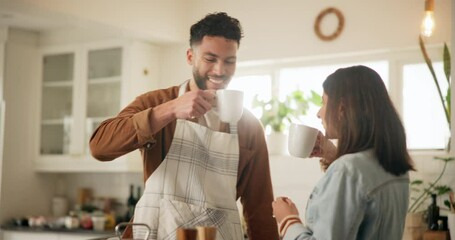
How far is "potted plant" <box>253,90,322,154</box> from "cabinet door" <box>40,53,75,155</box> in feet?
5.87

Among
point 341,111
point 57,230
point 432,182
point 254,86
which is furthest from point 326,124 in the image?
point 57,230

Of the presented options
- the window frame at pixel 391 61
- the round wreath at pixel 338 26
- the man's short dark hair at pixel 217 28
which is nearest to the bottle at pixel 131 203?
the window frame at pixel 391 61

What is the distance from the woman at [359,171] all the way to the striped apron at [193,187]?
34 cm

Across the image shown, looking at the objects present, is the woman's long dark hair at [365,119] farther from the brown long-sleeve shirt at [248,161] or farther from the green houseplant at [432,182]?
the green houseplant at [432,182]

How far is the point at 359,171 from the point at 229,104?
442mm

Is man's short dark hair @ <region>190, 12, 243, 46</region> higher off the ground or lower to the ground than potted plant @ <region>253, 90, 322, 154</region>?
higher

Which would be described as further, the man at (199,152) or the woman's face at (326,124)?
the man at (199,152)

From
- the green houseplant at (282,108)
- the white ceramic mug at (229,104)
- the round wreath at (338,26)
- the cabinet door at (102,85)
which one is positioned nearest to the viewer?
the white ceramic mug at (229,104)

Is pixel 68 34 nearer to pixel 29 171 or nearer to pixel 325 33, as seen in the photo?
pixel 29 171

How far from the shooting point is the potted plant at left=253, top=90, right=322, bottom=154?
4.71 metres

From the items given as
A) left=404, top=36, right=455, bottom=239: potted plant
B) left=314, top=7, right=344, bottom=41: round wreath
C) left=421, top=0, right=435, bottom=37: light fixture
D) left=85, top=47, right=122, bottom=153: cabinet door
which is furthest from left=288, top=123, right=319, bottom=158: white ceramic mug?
left=85, top=47, right=122, bottom=153: cabinet door

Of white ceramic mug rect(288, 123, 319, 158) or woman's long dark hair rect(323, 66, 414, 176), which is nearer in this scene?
woman's long dark hair rect(323, 66, 414, 176)

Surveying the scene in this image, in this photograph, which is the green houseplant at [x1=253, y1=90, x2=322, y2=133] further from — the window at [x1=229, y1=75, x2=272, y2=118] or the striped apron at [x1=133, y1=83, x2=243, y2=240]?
the striped apron at [x1=133, y1=83, x2=243, y2=240]

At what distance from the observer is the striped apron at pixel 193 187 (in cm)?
197
